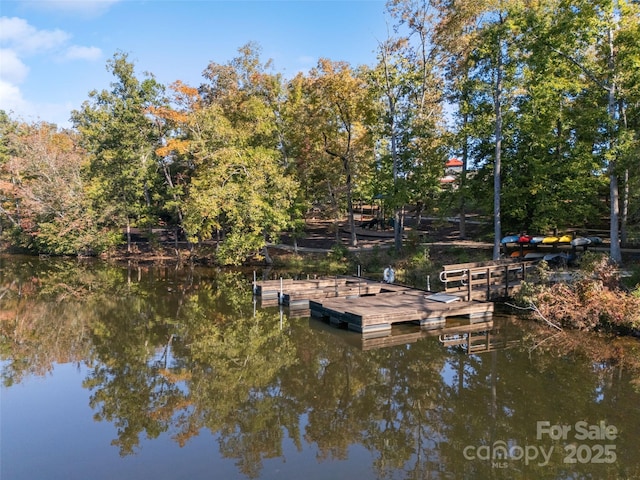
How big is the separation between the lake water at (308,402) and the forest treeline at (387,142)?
981 cm

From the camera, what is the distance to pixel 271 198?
28.8 m

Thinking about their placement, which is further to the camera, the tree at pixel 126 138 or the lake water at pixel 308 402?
the tree at pixel 126 138

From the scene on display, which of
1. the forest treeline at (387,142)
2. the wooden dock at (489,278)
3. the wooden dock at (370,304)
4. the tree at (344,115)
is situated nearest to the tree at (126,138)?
the forest treeline at (387,142)

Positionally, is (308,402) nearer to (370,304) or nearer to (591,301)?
(370,304)

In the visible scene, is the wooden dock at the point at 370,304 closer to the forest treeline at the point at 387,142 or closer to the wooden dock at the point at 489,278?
the wooden dock at the point at 489,278

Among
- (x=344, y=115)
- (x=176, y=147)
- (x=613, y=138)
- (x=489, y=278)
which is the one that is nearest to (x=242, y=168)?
(x=176, y=147)

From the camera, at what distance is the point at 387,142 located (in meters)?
29.6

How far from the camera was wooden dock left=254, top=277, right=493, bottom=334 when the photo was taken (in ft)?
50.2

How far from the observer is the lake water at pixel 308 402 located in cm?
773

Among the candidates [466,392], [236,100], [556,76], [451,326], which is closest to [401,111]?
[556,76]

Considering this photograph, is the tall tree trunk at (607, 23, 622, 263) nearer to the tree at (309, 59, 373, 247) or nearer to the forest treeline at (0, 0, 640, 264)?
the forest treeline at (0, 0, 640, 264)

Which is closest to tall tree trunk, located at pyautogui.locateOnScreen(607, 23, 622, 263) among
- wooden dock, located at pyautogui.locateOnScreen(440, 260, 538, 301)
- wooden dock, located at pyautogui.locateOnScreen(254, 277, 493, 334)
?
wooden dock, located at pyautogui.locateOnScreen(440, 260, 538, 301)

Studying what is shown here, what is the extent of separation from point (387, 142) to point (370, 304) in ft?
50.7

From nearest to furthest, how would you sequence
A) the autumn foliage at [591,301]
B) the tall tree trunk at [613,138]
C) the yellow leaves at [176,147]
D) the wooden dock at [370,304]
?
the autumn foliage at [591,301], the wooden dock at [370,304], the tall tree trunk at [613,138], the yellow leaves at [176,147]
